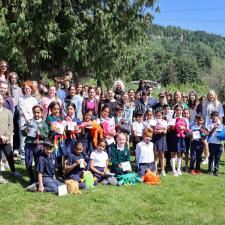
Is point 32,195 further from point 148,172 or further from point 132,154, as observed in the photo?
point 132,154

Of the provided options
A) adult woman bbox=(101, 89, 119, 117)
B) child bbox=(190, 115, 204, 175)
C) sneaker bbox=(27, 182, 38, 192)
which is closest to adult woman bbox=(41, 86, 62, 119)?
adult woman bbox=(101, 89, 119, 117)

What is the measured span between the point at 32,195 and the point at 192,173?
13.0 feet

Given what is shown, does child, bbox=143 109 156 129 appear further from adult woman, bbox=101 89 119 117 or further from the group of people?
adult woman, bbox=101 89 119 117

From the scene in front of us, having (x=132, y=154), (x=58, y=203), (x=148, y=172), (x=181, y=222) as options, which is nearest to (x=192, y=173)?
(x=148, y=172)

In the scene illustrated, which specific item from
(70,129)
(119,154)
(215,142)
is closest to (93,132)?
(70,129)

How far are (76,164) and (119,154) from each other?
3.52 feet

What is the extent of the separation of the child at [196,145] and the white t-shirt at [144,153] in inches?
49.9

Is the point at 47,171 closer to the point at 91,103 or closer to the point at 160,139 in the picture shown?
the point at 91,103

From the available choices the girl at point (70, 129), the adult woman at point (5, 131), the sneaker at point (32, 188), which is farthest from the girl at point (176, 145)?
the adult woman at point (5, 131)

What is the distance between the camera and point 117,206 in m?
6.19

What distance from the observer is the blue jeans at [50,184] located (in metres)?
6.66

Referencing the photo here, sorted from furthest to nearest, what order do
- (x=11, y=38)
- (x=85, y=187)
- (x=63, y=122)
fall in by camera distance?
(x=11, y=38)
(x=63, y=122)
(x=85, y=187)

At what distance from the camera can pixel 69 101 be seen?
868 cm

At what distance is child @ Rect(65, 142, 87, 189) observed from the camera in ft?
23.5
